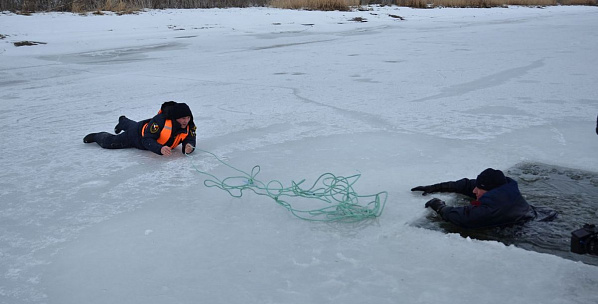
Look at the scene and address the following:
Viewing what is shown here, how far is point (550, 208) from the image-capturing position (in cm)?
328

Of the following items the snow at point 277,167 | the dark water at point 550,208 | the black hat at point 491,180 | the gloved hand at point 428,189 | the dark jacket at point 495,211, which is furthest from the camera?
the gloved hand at point 428,189

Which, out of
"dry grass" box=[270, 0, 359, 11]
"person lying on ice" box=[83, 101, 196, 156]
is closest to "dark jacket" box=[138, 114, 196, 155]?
"person lying on ice" box=[83, 101, 196, 156]

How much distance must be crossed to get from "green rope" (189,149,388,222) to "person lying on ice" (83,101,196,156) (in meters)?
0.38

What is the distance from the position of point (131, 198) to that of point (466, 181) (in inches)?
78.2

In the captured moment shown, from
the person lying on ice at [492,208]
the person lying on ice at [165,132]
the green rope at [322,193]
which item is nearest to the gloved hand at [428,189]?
the green rope at [322,193]

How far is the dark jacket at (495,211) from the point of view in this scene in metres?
3.01

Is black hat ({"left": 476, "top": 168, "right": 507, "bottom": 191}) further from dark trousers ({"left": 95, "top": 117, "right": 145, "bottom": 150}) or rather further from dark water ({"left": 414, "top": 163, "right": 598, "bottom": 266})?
dark trousers ({"left": 95, "top": 117, "right": 145, "bottom": 150})

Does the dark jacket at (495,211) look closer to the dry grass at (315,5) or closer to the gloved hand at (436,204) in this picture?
the gloved hand at (436,204)

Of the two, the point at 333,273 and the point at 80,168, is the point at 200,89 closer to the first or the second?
the point at 80,168

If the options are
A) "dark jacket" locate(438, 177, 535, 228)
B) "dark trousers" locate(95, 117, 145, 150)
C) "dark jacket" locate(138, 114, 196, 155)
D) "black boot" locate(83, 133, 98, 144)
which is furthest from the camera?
"black boot" locate(83, 133, 98, 144)

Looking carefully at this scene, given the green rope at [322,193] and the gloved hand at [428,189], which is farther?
the gloved hand at [428,189]

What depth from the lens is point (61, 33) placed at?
1428 centimetres

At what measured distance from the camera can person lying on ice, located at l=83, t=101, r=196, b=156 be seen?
4309 millimetres

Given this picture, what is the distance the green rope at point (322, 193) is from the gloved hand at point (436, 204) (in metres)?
0.25
